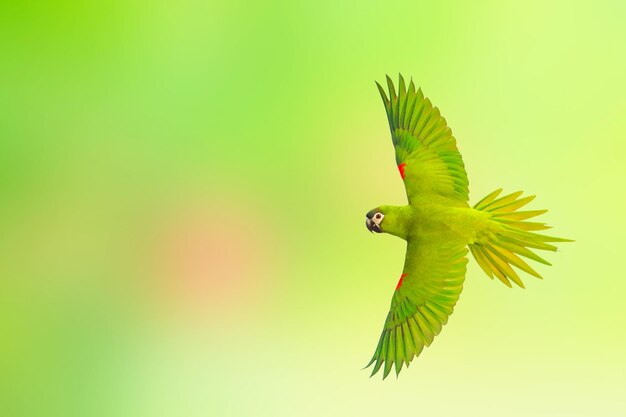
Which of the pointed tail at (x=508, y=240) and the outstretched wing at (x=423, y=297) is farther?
the outstretched wing at (x=423, y=297)

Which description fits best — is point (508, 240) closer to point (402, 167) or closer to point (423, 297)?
point (423, 297)

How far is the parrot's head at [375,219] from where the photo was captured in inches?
111

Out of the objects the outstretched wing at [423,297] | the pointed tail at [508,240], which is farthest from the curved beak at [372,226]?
the pointed tail at [508,240]

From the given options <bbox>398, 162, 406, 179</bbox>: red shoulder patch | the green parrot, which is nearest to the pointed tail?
the green parrot

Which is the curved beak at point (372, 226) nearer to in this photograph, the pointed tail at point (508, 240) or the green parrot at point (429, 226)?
the green parrot at point (429, 226)

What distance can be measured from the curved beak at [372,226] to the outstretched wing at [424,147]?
19 cm

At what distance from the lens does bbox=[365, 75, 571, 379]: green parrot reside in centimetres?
274

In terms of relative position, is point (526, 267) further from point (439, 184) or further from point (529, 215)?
point (439, 184)

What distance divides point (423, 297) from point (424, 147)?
65cm

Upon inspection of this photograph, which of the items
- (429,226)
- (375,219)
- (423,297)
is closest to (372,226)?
(375,219)

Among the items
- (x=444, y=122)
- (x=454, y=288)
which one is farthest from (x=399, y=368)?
(x=444, y=122)

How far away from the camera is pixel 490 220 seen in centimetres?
272

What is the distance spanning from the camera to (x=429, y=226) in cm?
277

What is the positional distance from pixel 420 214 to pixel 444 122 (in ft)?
1.34
